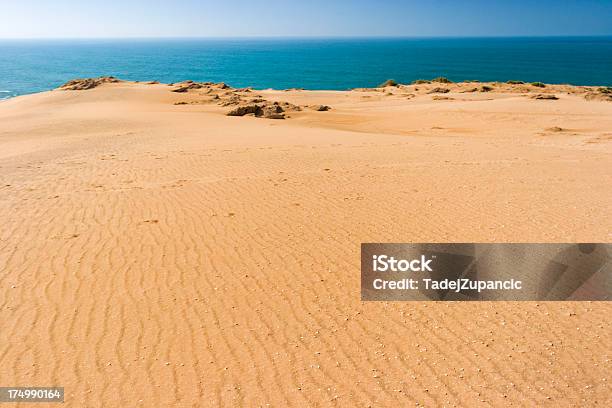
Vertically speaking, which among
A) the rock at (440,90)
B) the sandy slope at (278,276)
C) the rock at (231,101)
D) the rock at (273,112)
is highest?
the rock at (440,90)

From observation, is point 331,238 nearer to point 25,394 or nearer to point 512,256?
point 512,256

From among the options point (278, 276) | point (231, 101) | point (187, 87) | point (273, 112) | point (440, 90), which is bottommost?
point (278, 276)

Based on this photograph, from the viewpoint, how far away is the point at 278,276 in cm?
628

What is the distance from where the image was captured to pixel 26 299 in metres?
5.79

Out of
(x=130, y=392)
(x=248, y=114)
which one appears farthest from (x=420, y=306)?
(x=248, y=114)

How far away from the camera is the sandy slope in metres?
4.44

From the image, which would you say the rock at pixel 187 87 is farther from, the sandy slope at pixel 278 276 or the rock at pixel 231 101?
the sandy slope at pixel 278 276

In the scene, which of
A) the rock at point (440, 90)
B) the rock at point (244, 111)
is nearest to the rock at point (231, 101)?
the rock at point (244, 111)

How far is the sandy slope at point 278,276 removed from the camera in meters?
4.44

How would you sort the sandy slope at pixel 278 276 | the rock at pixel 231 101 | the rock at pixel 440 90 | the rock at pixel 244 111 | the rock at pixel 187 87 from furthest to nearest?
the rock at pixel 440 90 < the rock at pixel 187 87 < the rock at pixel 231 101 < the rock at pixel 244 111 < the sandy slope at pixel 278 276

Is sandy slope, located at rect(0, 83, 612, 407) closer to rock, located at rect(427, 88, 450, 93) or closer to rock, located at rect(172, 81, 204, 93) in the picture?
rock, located at rect(172, 81, 204, 93)

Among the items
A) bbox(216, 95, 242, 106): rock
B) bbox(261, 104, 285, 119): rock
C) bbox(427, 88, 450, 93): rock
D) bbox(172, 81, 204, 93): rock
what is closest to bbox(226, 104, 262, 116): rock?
bbox(261, 104, 285, 119): rock

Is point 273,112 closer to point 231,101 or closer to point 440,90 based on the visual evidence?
point 231,101

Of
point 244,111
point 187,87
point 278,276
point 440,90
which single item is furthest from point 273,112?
point 278,276
